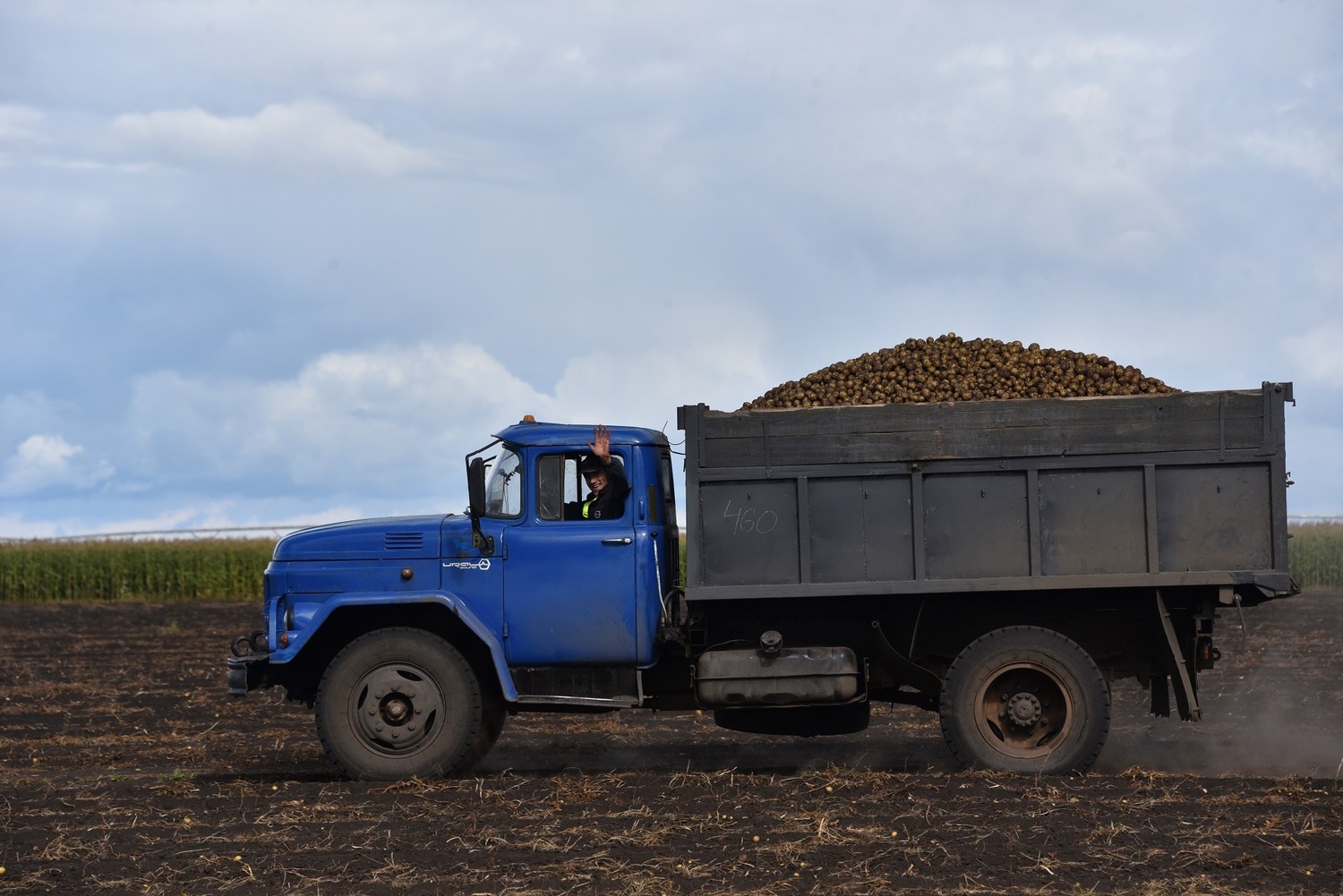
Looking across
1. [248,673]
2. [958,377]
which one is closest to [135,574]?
[248,673]

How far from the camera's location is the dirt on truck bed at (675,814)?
7.79 metres

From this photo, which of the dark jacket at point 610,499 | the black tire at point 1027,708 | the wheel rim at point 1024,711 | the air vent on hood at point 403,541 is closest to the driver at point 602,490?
the dark jacket at point 610,499

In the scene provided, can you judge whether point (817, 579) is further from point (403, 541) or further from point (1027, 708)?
point (403, 541)

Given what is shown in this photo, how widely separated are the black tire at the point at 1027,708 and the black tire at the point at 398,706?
12.4 feet

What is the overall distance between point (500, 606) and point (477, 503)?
83 cm

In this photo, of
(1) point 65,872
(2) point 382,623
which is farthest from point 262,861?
(2) point 382,623

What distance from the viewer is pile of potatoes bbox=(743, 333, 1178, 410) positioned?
35.6 feet

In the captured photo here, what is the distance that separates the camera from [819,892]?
24.0 ft

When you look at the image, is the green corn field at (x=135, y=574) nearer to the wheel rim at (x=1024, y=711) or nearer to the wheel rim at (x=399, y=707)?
the wheel rim at (x=399, y=707)

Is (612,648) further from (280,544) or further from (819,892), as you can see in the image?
(819,892)

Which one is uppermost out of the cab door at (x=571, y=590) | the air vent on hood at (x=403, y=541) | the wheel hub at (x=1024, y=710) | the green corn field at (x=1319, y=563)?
the air vent on hood at (x=403, y=541)

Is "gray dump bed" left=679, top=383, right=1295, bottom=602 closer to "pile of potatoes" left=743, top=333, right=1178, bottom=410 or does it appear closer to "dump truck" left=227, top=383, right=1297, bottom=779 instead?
"dump truck" left=227, top=383, right=1297, bottom=779

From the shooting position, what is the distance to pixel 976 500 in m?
10.6

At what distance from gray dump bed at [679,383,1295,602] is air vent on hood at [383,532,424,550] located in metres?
2.19
